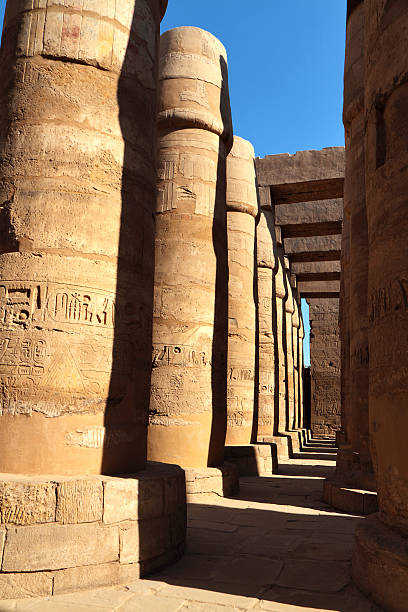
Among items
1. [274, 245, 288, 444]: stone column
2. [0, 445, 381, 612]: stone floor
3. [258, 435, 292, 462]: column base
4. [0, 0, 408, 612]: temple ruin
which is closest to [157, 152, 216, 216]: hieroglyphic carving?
[0, 0, 408, 612]: temple ruin

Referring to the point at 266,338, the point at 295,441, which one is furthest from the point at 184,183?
the point at 295,441

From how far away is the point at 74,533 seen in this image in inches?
133

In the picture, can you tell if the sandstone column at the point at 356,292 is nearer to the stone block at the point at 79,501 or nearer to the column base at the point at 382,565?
the column base at the point at 382,565

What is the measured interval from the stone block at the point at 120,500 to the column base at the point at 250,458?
5713mm

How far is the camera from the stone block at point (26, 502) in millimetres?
3270

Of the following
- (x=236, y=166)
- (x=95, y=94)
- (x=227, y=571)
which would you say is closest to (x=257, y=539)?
(x=227, y=571)

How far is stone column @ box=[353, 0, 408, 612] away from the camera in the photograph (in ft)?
10.5

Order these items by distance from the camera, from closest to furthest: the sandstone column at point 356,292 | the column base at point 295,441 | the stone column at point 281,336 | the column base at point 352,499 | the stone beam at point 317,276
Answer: the column base at point 352,499
the sandstone column at point 356,292
the column base at point 295,441
the stone column at point 281,336
the stone beam at point 317,276

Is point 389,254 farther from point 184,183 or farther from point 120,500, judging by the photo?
point 184,183

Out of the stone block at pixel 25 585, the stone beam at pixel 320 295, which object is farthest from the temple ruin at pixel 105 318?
the stone beam at pixel 320 295

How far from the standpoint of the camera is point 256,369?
10.5 meters

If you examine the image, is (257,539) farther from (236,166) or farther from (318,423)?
(318,423)

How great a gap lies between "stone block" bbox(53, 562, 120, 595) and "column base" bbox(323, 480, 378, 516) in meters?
3.46

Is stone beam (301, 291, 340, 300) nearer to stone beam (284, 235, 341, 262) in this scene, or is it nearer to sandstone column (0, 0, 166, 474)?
stone beam (284, 235, 341, 262)
